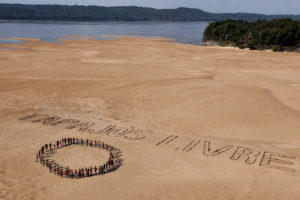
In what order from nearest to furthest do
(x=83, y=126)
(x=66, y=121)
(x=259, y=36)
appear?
1. (x=83, y=126)
2. (x=66, y=121)
3. (x=259, y=36)

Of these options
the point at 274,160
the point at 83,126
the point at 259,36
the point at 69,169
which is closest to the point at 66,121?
the point at 83,126

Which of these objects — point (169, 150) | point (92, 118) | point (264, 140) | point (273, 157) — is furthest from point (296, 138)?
point (92, 118)

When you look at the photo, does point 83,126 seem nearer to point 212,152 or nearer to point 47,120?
point 47,120

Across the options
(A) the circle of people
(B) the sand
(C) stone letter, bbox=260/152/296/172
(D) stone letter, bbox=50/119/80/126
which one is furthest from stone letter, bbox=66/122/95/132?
(C) stone letter, bbox=260/152/296/172

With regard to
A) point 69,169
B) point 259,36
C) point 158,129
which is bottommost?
point 69,169

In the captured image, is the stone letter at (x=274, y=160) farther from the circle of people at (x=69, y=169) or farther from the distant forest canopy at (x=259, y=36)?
the distant forest canopy at (x=259, y=36)

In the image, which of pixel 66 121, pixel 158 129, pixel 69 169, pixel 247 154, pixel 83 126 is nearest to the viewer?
pixel 69 169

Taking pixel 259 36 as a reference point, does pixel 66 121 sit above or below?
below

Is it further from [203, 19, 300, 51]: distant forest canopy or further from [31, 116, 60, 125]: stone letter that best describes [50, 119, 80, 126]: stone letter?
[203, 19, 300, 51]: distant forest canopy
